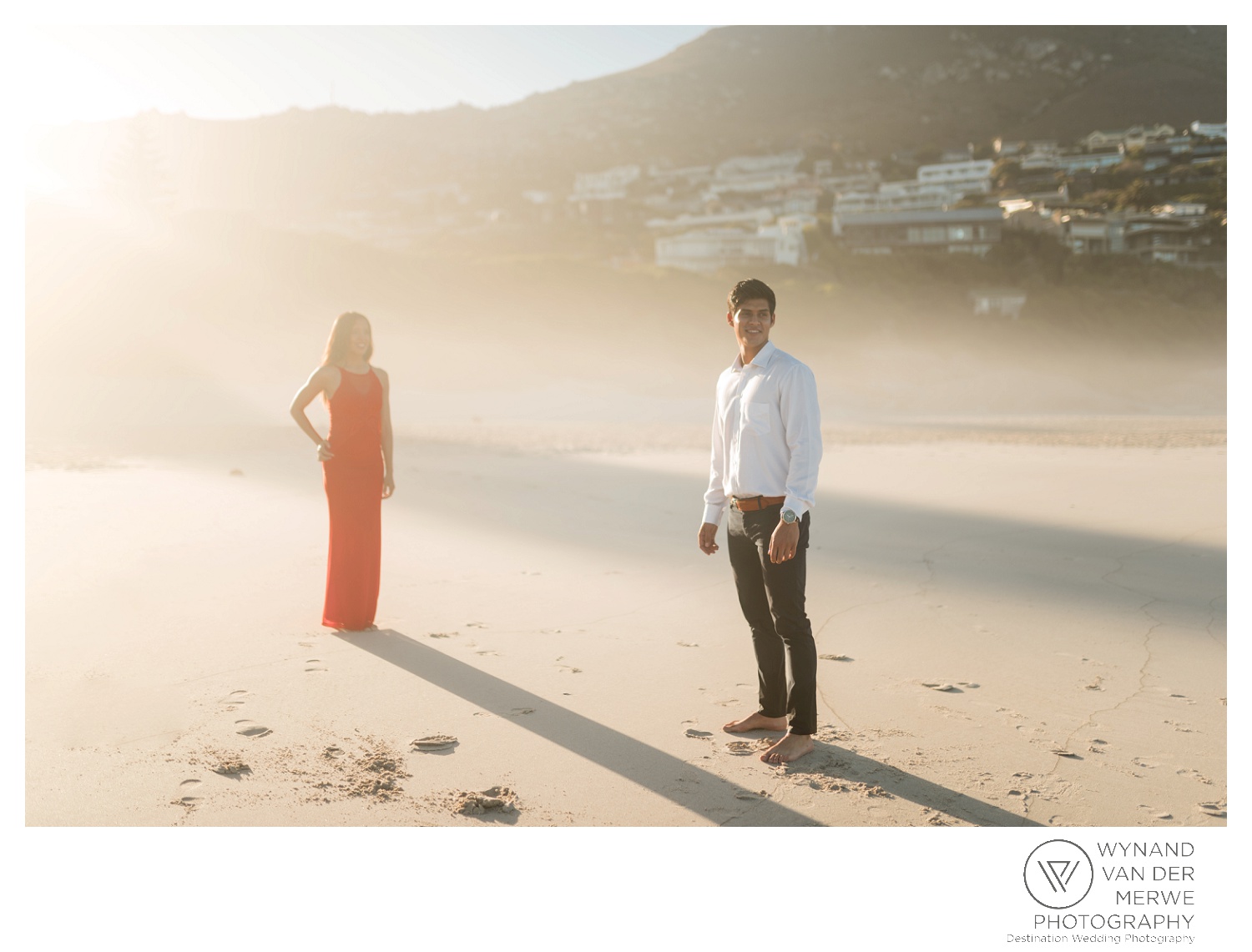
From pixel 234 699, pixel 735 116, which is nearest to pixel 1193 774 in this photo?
pixel 234 699

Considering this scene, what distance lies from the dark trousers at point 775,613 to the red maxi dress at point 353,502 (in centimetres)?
215

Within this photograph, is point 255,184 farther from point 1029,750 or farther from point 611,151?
point 1029,750

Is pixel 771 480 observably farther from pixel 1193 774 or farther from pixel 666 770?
pixel 1193 774

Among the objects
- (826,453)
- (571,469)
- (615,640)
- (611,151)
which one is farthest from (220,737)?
(611,151)

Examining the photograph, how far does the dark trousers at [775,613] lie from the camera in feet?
10.5

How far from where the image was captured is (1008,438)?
51.6 ft

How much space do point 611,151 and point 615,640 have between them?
93645 mm

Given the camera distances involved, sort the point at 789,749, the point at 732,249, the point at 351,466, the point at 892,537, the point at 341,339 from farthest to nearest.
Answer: the point at 732,249, the point at 892,537, the point at 351,466, the point at 341,339, the point at 789,749

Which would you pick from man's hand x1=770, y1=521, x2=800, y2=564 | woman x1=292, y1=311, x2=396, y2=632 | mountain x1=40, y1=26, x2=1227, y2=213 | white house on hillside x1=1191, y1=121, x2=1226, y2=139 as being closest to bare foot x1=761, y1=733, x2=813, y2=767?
man's hand x1=770, y1=521, x2=800, y2=564

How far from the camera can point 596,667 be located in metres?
4.23

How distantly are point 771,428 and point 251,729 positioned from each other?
87.2 inches

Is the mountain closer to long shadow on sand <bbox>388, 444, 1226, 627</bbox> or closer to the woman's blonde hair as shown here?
long shadow on sand <bbox>388, 444, 1226, 627</bbox>

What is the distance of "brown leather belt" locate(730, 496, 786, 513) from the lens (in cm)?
320

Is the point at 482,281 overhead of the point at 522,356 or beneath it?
overhead
